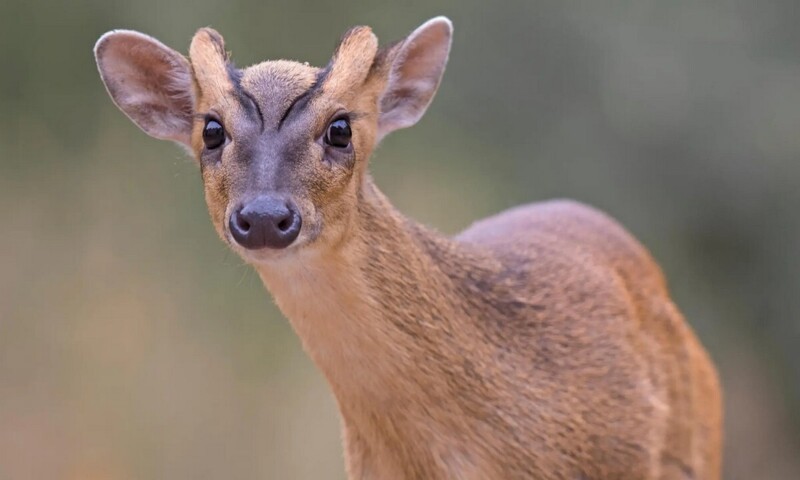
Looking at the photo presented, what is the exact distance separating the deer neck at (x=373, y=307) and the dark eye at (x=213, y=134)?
1.62 ft

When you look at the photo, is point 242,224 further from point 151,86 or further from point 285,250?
point 151,86

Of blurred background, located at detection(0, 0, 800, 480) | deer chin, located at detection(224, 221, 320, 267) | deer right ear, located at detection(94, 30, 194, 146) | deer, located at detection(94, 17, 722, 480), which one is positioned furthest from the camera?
blurred background, located at detection(0, 0, 800, 480)

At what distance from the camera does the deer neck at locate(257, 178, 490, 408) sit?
473 cm

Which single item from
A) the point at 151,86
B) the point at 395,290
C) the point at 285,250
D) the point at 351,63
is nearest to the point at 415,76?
the point at 351,63

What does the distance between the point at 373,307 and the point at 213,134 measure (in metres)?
0.89

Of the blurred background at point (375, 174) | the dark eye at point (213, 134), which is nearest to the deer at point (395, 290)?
the dark eye at point (213, 134)

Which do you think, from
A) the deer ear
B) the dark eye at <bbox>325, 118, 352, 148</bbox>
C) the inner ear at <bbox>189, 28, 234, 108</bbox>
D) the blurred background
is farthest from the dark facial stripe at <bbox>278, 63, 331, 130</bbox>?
the blurred background

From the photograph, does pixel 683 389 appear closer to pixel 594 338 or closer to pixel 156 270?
pixel 594 338

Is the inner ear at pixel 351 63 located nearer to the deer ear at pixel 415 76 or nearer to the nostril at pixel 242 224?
the deer ear at pixel 415 76

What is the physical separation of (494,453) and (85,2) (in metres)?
6.59

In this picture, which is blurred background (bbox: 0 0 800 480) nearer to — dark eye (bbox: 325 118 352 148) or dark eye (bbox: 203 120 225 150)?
dark eye (bbox: 203 120 225 150)

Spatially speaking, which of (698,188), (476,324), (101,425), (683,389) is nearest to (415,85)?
(476,324)

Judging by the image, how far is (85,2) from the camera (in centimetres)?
1036

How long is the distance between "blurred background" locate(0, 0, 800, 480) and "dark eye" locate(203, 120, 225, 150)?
5.69 meters
